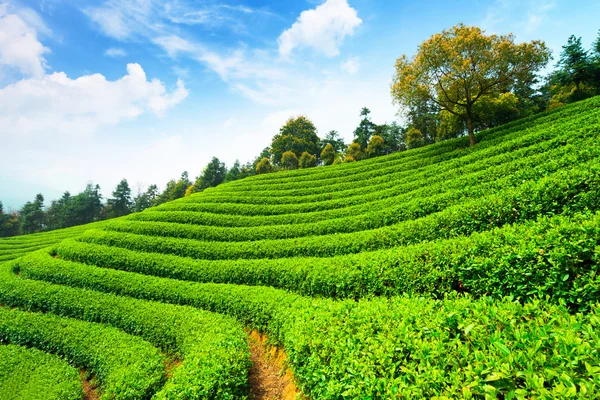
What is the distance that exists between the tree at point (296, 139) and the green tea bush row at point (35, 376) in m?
62.7

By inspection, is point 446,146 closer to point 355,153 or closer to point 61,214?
point 355,153

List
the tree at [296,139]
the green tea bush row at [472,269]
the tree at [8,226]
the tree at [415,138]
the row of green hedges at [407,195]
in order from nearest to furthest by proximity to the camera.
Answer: the green tea bush row at [472,269] → the row of green hedges at [407,195] → the tree at [415,138] → the tree at [296,139] → the tree at [8,226]

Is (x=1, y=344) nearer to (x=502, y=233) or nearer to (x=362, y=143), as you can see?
(x=502, y=233)

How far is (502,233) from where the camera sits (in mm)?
7945

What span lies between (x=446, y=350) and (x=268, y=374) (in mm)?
6683

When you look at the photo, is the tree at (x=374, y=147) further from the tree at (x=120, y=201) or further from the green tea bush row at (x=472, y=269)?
the tree at (x=120, y=201)

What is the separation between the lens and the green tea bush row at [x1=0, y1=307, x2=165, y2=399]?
911cm

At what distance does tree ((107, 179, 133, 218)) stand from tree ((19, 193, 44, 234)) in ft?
68.6

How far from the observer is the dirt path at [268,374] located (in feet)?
25.3

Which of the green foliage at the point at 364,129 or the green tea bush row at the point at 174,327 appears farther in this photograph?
the green foliage at the point at 364,129

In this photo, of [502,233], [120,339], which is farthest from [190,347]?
[502,233]

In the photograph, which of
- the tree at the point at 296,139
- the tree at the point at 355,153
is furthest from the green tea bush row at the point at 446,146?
the tree at the point at 296,139

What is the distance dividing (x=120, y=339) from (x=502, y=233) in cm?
1563

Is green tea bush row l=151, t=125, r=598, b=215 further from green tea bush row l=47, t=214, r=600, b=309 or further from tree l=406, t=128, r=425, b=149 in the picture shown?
tree l=406, t=128, r=425, b=149
